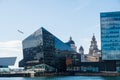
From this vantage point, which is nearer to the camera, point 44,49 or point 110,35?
point 110,35

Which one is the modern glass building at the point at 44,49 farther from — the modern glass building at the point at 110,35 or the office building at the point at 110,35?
the modern glass building at the point at 110,35

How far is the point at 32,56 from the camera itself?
651ft

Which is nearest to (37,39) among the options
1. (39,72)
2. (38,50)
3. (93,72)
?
(38,50)

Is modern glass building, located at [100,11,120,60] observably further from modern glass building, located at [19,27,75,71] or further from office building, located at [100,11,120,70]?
modern glass building, located at [19,27,75,71]

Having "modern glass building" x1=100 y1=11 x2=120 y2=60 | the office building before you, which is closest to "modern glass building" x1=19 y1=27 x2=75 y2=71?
the office building

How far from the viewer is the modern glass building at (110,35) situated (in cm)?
17725

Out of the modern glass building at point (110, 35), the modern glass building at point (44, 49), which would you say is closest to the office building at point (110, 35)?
the modern glass building at point (110, 35)

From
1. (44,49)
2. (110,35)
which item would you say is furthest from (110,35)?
(44,49)

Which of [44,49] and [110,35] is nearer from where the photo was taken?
[110,35]

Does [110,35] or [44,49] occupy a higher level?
[110,35]

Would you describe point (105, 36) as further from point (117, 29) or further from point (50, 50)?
point (50, 50)

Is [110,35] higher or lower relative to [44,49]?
higher

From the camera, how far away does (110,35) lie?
177375 mm

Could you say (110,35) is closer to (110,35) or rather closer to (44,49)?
(110,35)
